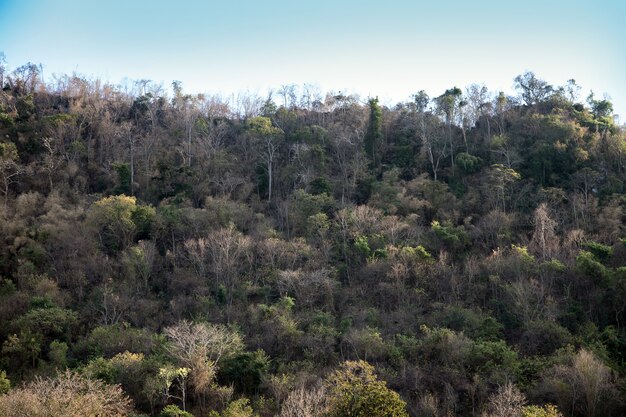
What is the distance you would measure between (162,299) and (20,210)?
48.5 feet

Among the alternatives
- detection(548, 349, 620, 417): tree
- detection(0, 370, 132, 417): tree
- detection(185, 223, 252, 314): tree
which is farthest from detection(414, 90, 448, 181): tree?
detection(0, 370, 132, 417): tree

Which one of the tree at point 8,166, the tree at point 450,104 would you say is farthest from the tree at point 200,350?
the tree at point 450,104

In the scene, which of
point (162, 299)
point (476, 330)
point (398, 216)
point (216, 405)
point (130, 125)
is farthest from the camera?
point (130, 125)

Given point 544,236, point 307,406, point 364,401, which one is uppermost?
point 544,236

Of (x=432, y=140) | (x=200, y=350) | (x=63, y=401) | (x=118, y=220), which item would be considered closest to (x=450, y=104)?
→ (x=432, y=140)

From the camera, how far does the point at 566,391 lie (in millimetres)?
22656

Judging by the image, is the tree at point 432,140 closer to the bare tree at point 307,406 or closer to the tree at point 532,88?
the tree at point 532,88

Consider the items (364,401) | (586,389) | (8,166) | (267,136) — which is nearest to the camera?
(364,401)

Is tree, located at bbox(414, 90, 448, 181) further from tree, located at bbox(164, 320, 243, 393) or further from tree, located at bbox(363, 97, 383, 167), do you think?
tree, located at bbox(164, 320, 243, 393)

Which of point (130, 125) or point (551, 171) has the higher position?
point (130, 125)

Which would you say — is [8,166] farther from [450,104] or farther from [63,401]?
[450,104]

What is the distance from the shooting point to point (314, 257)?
120 feet

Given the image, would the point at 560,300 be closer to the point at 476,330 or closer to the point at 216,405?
the point at 476,330

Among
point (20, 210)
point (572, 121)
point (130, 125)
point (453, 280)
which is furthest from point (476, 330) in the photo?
point (130, 125)
